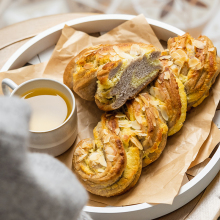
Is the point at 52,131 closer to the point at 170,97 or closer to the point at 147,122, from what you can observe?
the point at 147,122

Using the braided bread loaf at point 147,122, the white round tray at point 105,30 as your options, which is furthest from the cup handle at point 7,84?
the braided bread loaf at point 147,122

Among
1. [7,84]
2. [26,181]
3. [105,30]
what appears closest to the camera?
[26,181]

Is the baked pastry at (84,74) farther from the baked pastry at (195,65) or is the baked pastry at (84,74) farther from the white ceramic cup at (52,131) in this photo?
the baked pastry at (195,65)

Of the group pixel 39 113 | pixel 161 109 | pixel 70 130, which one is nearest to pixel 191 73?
pixel 161 109

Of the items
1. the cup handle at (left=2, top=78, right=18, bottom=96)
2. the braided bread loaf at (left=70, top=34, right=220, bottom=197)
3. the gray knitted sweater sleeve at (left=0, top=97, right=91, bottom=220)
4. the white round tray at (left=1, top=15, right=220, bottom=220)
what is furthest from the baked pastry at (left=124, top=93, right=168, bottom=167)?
the gray knitted sweater sleeve at (left=0, top=97, right=91, bottom=220)

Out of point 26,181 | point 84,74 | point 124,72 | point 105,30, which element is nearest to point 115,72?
point 124,72
